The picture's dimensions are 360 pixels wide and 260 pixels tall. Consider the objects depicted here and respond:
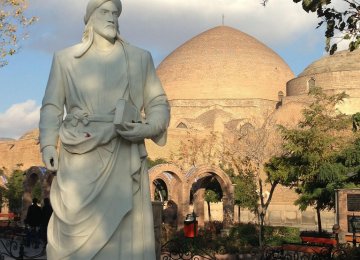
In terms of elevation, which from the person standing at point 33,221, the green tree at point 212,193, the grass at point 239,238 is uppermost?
the green tree at point 212,193

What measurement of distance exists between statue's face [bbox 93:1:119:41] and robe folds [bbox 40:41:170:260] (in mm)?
101

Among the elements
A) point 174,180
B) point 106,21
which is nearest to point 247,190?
point 174,180

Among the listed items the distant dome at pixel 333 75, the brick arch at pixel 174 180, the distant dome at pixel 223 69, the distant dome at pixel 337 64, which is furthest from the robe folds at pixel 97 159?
the distant dome at pixel 223 69

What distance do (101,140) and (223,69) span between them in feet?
208

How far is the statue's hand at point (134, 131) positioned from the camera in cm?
294

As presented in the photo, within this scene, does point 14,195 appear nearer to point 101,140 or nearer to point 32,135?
point 32,135

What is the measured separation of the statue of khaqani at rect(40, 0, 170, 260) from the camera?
2912 millimetres

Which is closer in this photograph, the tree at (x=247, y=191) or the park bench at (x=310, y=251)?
the park bench at (x=310, y=251)

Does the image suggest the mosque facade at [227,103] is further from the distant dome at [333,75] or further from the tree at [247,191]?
the tree at [247,191]

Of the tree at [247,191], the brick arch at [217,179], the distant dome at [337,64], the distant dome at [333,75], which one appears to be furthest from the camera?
the distant dome at [337,64]

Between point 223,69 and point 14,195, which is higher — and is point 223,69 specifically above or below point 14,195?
above

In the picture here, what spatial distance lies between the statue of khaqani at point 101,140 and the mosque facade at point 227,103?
51.9 feet

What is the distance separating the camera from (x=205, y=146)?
1640 inches

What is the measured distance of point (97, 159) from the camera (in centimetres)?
297
